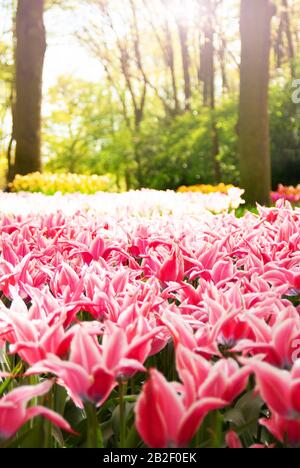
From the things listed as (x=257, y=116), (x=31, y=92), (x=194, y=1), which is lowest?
(x=257, y=116)

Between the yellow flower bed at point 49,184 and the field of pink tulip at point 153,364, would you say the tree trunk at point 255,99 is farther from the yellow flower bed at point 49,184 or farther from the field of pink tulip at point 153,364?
the field of pink tulip at point 153,364

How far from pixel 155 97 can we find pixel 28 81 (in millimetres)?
25578

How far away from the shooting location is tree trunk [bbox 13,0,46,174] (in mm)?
18000

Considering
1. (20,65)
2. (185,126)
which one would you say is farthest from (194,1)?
(20,65)

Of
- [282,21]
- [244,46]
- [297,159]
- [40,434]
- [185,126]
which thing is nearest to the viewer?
[40,434]

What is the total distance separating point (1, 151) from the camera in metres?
50.0

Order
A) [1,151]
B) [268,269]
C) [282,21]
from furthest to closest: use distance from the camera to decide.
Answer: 1. [1,151]
2. [282,21]
3. [268,269]

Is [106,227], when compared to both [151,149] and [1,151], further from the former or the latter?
[1,151]

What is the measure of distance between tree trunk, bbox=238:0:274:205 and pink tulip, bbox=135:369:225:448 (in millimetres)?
12978

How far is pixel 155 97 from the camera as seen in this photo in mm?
43000

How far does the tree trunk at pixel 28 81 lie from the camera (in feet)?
→ 59.1

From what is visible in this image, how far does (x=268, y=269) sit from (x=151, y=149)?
26.5 m

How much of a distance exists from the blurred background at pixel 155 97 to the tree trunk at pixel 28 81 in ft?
0.13

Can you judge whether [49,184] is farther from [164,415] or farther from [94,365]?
[164,415]
